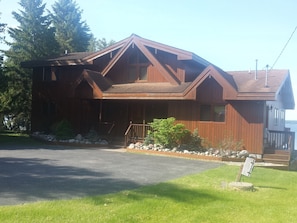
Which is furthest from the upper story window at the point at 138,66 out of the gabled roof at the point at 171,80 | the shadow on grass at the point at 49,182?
the shadow on grass at the point at 49,182

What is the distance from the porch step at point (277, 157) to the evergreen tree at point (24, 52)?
64.5 ft

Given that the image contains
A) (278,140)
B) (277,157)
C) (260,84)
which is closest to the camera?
(277,157)

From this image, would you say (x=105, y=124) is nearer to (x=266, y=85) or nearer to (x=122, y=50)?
(x=122, y=50)

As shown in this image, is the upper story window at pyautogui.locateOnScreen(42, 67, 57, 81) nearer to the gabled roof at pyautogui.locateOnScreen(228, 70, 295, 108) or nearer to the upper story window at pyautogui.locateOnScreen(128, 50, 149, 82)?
the upper story window at pyautogui.locateOnScreen(128, 50, 149, 82)

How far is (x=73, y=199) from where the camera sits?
6406 mm

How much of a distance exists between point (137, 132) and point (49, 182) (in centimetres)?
1097

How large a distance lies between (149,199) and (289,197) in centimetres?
333

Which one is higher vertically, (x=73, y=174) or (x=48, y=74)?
(x=48, y=74)

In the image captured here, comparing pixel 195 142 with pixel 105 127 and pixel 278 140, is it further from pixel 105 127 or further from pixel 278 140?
pixel 105 127

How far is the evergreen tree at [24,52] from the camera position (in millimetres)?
27247

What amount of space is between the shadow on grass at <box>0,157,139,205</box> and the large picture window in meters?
Answer: 8.57

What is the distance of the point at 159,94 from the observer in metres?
17.1

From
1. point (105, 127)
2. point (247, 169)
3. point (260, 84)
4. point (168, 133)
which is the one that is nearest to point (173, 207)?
point (247, 169)

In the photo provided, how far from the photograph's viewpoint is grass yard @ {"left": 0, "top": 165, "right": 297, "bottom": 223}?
5.46 meters
